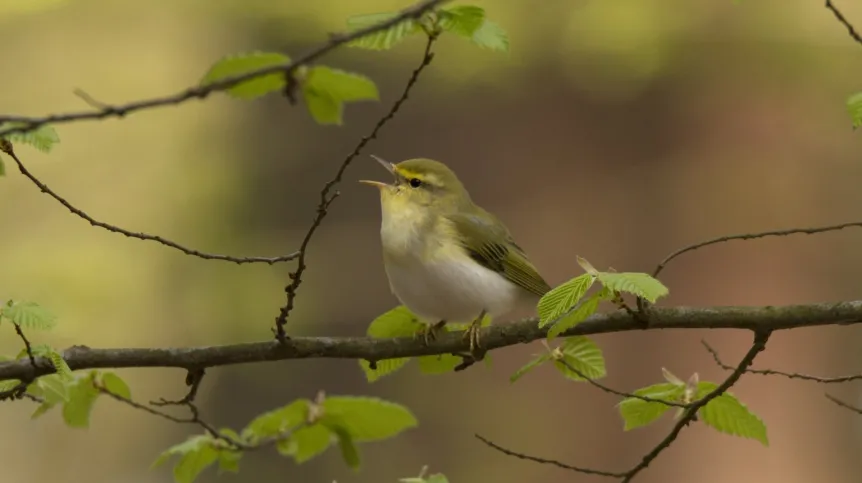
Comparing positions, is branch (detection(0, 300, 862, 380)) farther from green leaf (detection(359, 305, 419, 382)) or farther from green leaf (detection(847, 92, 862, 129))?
green leaf (detection(847, 92, 862, 129))

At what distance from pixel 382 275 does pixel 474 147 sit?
2.49 feet

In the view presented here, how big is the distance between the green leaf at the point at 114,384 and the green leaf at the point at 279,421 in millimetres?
217

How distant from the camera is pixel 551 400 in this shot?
424cm

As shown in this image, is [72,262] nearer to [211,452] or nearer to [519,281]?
[519,281]

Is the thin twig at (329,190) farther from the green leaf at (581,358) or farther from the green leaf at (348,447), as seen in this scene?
the green leaf at (581,358)

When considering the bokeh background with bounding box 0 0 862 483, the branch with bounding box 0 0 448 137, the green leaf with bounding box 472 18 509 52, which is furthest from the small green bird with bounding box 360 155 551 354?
the bokeh background with bounding box 0 0 862 483

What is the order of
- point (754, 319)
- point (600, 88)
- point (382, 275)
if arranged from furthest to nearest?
point (382, 275)
point (600, 88)
point (754, 319)

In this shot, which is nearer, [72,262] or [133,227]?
[72,262]

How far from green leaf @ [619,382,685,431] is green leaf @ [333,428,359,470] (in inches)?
17.8

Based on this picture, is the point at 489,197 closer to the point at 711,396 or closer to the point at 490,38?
the point at 711,396

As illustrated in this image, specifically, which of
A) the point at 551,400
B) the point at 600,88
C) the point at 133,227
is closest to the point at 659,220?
the point at 600,88

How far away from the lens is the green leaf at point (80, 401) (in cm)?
159

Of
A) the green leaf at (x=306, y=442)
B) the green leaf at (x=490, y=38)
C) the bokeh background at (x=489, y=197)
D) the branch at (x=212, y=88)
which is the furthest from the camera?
the bokeh background at (x=489, y=197)

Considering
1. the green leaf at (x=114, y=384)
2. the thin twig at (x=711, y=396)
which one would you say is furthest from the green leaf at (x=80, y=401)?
the thin twig at (x=711, y=396)
